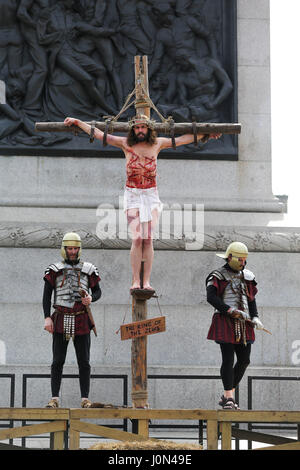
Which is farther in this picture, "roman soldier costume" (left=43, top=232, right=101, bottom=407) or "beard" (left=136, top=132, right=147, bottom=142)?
"roman soldier costume" (left=43, top=232, right=101, bottom=407)

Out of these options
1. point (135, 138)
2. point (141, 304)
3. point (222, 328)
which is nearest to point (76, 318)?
point (141, 304)

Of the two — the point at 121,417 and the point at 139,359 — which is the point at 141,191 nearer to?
the point at 139,359

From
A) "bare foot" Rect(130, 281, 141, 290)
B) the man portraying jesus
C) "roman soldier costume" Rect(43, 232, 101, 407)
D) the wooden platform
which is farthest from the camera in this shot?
"roman soldier costume" Rect(43, 232, 101, 407)

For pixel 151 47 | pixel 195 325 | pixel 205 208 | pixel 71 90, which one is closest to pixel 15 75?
pixel 71 90

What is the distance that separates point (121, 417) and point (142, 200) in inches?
100

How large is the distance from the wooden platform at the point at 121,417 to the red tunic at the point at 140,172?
264 cm

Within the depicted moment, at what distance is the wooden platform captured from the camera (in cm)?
1334

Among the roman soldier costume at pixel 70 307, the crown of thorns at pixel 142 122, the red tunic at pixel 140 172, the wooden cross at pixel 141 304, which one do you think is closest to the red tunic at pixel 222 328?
the wooden cross at pixel 141 304

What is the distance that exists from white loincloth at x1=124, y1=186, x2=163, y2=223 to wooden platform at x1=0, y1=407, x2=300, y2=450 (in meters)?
2.28

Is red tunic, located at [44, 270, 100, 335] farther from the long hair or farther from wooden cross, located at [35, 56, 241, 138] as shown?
the long hair

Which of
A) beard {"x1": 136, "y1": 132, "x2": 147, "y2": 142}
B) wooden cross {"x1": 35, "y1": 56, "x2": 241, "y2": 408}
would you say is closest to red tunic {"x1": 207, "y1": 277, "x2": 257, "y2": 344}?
wooden cross {"x1": 35, "y1": 56, "x2": 241, "y2": 408}

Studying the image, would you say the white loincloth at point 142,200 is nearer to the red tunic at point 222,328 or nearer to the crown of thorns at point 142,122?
the crown of thorns at point 142,122

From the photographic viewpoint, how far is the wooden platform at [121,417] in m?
13.3

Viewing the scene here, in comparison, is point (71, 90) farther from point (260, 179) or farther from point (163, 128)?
point (163, 128)
